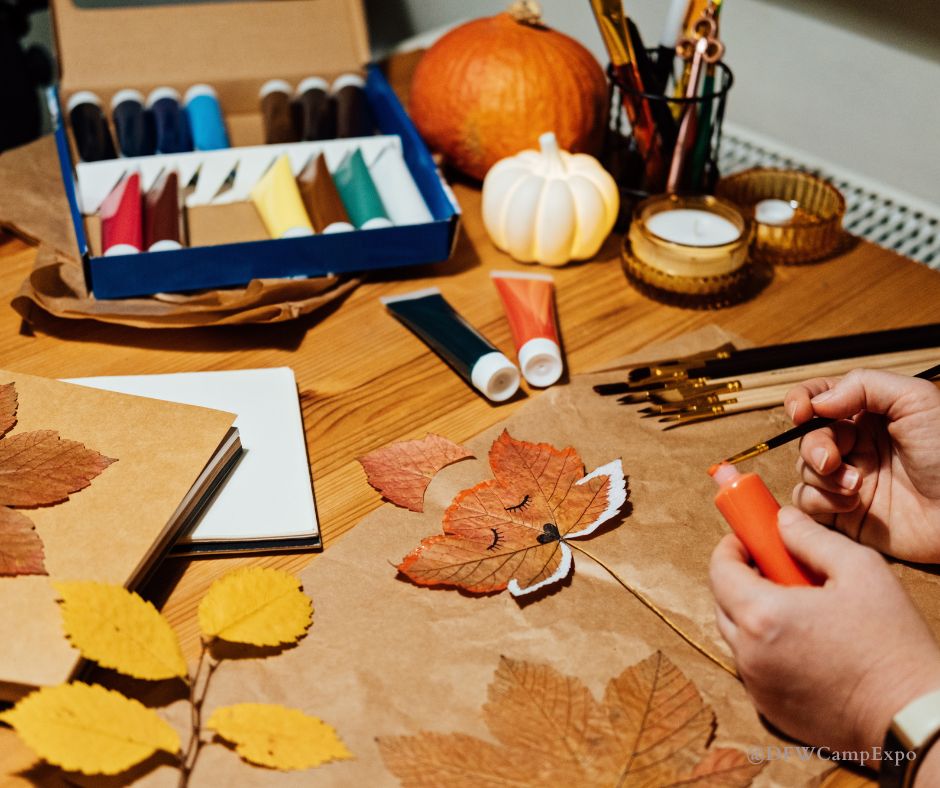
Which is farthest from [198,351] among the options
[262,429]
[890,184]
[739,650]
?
[890,184]

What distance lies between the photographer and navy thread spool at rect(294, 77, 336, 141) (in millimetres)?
1057

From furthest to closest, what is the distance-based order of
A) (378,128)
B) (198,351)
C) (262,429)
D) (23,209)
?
(378,128)
(23,209)
(198,351)
(262,429)

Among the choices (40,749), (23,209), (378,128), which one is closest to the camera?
(40,749)

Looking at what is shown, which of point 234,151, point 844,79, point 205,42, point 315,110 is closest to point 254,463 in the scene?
point 234,151

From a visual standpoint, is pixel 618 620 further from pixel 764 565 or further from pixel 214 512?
pixel 214 512

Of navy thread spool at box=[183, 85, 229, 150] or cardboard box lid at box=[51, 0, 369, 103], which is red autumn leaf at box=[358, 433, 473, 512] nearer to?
navy thread spool at box=[183, 85, 229, 150]

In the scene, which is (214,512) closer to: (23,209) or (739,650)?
(739,650)

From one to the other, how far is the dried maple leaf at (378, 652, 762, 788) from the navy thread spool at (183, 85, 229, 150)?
716 millimetres

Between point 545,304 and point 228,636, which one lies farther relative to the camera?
point 545,304

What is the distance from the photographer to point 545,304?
84 cm

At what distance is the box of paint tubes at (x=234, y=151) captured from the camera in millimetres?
850

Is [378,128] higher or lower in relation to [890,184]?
higher

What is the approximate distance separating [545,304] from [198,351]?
31 centimetres

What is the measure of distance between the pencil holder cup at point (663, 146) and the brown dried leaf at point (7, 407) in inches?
24.3
